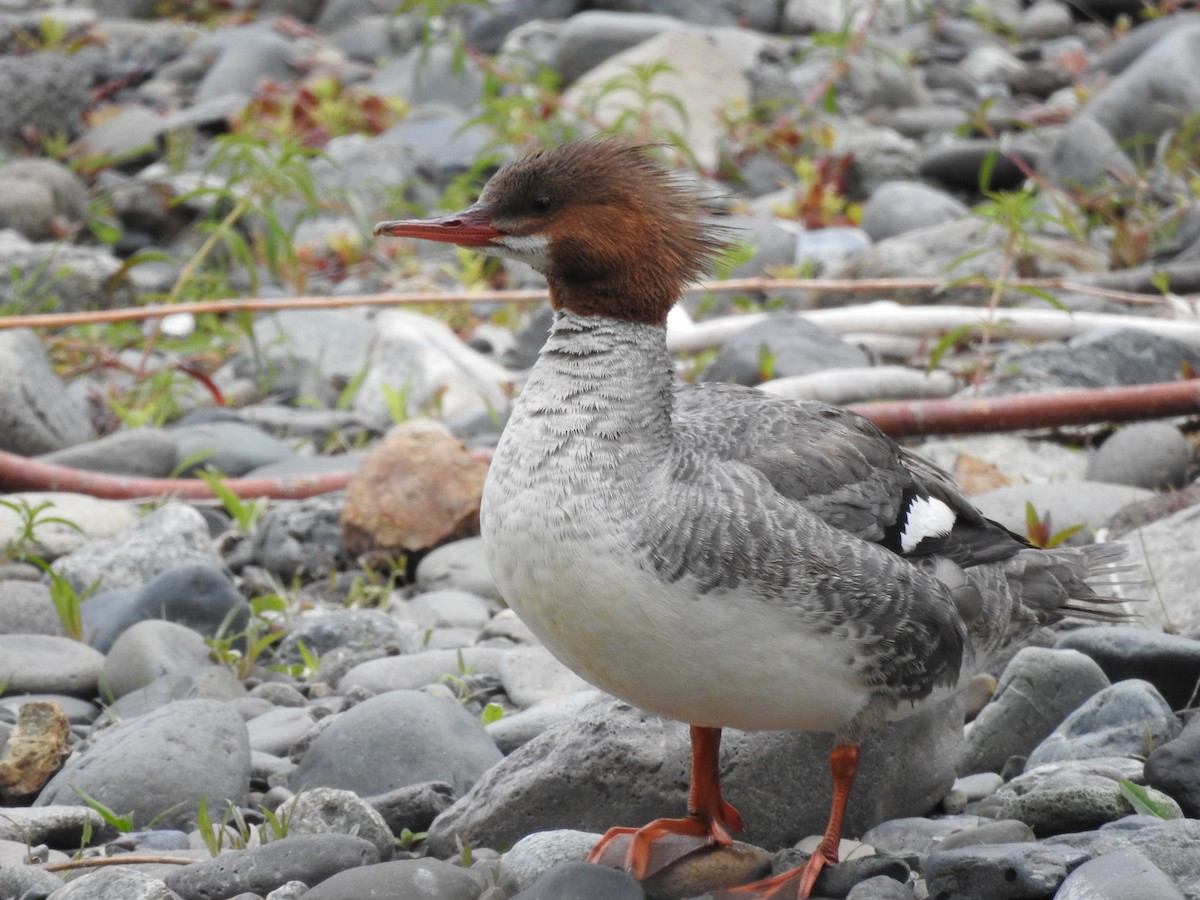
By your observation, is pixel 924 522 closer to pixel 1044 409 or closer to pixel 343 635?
pixel 343 635

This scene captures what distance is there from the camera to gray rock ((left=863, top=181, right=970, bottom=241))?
28.3 ft

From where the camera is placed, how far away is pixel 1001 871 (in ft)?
9.61

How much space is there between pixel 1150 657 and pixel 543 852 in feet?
5.69

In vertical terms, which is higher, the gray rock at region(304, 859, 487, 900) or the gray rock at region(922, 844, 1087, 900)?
the gray rock at region(922, 844, 1087, 900)

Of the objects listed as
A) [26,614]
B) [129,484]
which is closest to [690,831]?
[26,614]

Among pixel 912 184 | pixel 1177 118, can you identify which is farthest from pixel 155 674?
pixel 1177 118

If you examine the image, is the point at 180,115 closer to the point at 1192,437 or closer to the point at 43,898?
the point at 1192,437

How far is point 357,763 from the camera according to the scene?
3742 mm

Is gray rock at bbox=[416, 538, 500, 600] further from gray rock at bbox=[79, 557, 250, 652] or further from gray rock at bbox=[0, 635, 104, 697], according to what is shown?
gray rock at bbox=[0, 635, 104, 697]

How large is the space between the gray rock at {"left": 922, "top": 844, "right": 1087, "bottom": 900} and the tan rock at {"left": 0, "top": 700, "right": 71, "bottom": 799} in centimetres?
220

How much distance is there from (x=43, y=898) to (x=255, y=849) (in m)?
0.44

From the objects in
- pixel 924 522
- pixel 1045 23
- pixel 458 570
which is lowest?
pixel 458 570

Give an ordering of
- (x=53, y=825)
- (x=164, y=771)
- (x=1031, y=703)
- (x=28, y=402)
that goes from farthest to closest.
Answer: (x=28, y=402) → (x=1031, y=703) → (x=164, y=771) → (x=53, y=825)

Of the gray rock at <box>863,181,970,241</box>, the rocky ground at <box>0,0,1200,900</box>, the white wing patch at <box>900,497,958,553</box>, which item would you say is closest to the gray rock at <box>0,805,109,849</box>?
the rocky ground at <box>0,0,1200,900</box>
